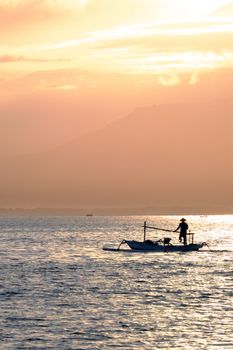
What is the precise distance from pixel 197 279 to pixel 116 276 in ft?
21.8

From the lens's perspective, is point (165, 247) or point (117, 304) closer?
point (117, 304)

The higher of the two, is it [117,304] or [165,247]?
[165,247]

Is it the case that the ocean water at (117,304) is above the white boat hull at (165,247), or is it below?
below

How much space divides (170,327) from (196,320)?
9.03 ft

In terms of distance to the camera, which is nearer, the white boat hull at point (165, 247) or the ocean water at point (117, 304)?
the ocean water at point (117, 304)

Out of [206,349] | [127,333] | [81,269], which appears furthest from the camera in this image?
[81,269]

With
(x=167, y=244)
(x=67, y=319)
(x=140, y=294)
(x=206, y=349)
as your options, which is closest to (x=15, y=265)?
(x=167, y=244)

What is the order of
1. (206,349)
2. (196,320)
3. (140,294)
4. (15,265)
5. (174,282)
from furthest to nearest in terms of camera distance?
(15,265) < (174,282) < (140,294) < (196,320) < (206,349)

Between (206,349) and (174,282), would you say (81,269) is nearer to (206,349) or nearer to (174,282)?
(174,282)

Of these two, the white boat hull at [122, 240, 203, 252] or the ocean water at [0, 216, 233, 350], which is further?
the white boat hull at [122, 240, 203, 252]

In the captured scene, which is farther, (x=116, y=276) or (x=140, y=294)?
(x=116, y=276)

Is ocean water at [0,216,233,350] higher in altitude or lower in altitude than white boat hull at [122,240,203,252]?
lower

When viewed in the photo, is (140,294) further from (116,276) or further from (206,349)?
(206,349)

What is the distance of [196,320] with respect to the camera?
5025 cm
